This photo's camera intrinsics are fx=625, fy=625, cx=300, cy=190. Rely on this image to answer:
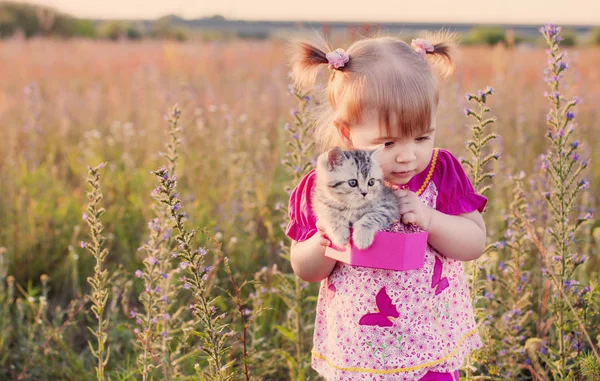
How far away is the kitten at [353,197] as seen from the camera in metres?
1.85

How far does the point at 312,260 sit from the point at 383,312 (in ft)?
0.99

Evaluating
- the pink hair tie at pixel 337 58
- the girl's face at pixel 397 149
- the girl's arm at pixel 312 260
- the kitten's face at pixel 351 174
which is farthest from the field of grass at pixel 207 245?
the pink hair tie at pixel 337 58

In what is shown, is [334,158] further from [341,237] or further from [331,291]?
[331,291]

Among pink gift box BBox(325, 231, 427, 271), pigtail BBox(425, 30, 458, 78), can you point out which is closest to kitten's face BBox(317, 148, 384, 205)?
pink gift box BBox(325, 231, 427, 271)

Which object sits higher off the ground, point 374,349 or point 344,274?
point 344,274

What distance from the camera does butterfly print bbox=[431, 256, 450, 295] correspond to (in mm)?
2191

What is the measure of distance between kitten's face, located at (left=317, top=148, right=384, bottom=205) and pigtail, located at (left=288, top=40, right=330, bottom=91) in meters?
0.54

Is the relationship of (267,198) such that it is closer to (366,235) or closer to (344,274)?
(344,274)

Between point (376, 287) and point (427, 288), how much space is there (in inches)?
7.0

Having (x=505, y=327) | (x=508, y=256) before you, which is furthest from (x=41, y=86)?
(x=505, y=327)

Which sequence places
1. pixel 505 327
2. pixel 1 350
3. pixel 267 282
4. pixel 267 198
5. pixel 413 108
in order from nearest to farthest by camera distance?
pixel 413 108 < pixel 505 327 < pixel 1 350 < pixel 267 282 < pixel 267 198

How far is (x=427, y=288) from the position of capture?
85.0 inches

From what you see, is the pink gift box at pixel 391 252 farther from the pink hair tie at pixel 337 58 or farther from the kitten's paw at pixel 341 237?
the pink hair tie at pixel 337 58

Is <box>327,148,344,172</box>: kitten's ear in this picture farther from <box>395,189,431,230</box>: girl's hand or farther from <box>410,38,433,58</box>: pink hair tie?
<box>410,38,433,58</box>: pink hair tie
